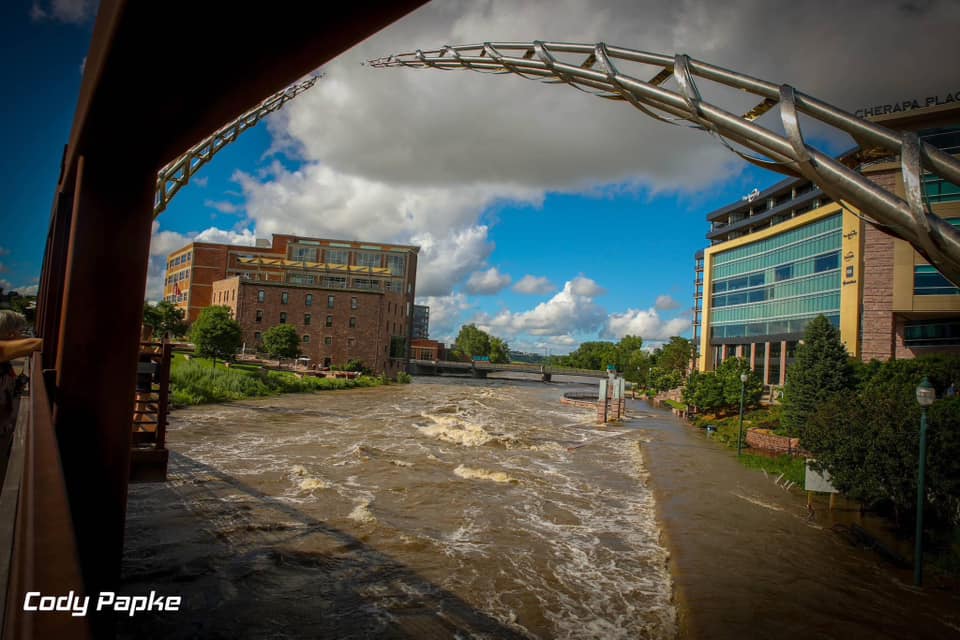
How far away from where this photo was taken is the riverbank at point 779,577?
8016mm

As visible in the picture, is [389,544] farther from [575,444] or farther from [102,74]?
[575,444]

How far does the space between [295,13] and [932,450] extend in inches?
517

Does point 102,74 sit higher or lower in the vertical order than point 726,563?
higher

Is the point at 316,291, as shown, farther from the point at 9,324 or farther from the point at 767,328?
the point at 9,324

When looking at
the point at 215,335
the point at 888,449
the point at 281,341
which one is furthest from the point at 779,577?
the point at 281,341

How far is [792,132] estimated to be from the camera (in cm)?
230

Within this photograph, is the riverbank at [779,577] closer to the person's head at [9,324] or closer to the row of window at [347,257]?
the person's head at [9,324]

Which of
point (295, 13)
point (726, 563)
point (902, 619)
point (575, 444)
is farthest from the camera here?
point (575, 444)

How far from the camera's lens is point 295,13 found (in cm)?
169

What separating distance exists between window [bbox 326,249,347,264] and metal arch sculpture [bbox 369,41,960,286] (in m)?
89.9

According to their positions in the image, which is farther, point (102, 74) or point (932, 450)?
point (932, 450)

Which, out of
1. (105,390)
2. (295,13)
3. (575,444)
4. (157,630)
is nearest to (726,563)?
(157,630)

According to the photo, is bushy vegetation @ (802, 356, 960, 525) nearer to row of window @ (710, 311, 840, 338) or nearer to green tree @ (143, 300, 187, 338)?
row of window @ (710, 311, 840, 338)

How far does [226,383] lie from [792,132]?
37.1m
